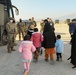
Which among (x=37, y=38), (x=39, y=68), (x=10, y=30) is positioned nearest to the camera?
(x=39, y=68)

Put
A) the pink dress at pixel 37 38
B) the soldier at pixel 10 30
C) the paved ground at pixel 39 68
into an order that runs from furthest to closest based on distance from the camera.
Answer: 1. the soldier at pixel 10 30
2. the pink dress at pixel 37 38
3. the paved ground at pixel 39 68

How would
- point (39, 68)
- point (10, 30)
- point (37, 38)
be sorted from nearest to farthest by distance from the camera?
A: 1. point (39, 68)
2. point (37, 38)
3. point (10, 30)

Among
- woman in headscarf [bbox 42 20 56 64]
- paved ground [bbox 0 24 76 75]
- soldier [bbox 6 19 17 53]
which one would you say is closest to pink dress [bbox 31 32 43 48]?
woman in headscarf [bbox 42 20 56 64]

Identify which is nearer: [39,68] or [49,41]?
[39,68]

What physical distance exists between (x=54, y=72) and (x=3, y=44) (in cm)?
836

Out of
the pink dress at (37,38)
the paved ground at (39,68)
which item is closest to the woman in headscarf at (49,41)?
the pink dress at (37,38)

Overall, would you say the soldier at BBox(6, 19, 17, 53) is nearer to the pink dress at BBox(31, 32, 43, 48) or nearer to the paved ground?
the paved ground

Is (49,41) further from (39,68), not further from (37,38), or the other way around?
(39,68)

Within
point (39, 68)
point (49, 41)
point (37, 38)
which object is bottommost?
point (39, 68)

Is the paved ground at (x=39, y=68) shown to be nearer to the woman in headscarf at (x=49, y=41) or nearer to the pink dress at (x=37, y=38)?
the woman in headscarf at (x=49, y=41)

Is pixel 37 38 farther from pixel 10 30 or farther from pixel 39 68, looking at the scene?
pixel 10 30

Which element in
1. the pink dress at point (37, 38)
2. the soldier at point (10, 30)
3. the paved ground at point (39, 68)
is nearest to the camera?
the paved ground at point (39, 68)

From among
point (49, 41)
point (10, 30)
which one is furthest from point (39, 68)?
point (10, 30)

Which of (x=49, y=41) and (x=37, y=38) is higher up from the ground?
(x=37, y=38)
